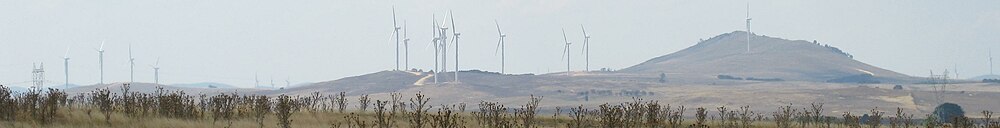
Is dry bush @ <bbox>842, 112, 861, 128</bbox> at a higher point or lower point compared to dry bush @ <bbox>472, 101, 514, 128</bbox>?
lower

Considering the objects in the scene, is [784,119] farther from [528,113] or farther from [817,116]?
[528,113]

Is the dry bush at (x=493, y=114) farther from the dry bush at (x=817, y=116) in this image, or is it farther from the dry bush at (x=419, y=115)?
the dry bush at (x=817, y=116)

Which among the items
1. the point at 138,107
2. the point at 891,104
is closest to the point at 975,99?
the point at 891,104

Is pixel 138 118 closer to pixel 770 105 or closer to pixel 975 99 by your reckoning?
pixel 770 105

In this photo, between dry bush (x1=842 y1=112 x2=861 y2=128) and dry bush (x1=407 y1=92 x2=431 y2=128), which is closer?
dry bush (x1=407 y1=92 x2=431 y2=128)

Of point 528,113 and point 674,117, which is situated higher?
point 528,113

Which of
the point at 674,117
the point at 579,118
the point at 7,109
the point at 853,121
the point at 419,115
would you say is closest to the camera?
the point at 419,115

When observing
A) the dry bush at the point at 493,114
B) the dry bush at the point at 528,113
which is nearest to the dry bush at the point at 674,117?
the dry bush at the point at 528,113

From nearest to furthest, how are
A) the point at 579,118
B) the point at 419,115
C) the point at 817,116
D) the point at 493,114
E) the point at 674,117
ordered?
the point at 419,115, the point at 579,118, the point at 674,117, the point at 493,114, the point at 817,116

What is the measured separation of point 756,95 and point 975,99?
28347mm

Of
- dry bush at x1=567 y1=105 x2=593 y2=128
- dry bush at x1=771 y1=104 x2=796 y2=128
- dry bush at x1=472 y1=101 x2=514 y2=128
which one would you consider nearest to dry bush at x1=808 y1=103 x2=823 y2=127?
dry bush at x1=771 y1=104 x2=796 y2=128

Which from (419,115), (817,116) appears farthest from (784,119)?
(419,115)

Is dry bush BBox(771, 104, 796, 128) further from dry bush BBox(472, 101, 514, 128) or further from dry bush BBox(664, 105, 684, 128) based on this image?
dry bush BBox(472, 101, 514, 128)

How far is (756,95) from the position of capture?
18300cm
